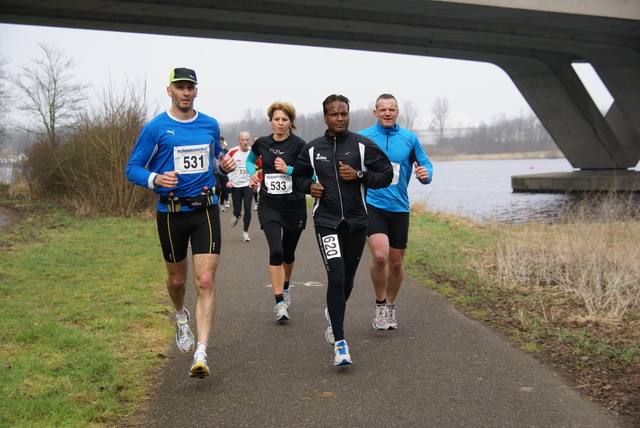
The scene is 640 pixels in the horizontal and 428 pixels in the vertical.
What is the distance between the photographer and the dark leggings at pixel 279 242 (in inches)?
295

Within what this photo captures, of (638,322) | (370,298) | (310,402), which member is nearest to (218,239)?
(310,402)

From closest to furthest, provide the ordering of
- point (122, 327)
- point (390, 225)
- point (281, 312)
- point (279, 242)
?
1. point (122, 327)
2. point (390, 225)
3. point (281, 312)
4. point (279, 242)

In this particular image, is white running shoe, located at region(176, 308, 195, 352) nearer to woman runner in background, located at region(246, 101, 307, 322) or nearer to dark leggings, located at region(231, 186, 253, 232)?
woman runner in background, located at region(246, 101, 307, 322)

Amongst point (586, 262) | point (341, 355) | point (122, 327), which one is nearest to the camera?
point (341, 355)

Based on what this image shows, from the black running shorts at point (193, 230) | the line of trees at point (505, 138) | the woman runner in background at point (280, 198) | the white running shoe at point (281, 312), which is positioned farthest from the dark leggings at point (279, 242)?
the line of trees at point (505, 138)

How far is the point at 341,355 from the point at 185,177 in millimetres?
1796

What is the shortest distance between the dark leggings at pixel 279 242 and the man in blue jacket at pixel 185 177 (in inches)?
79.3

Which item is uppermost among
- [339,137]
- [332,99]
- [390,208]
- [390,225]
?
[332,99]

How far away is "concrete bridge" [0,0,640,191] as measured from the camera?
89.1 feet

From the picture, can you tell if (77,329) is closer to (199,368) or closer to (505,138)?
(199,368)

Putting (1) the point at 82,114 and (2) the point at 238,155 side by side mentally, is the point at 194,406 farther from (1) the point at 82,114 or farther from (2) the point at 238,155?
(1) the point at 82,114

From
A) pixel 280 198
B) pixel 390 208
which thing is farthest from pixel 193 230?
pixel 280 198

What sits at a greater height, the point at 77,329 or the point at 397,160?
the point at 397,160

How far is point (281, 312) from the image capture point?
720cm
